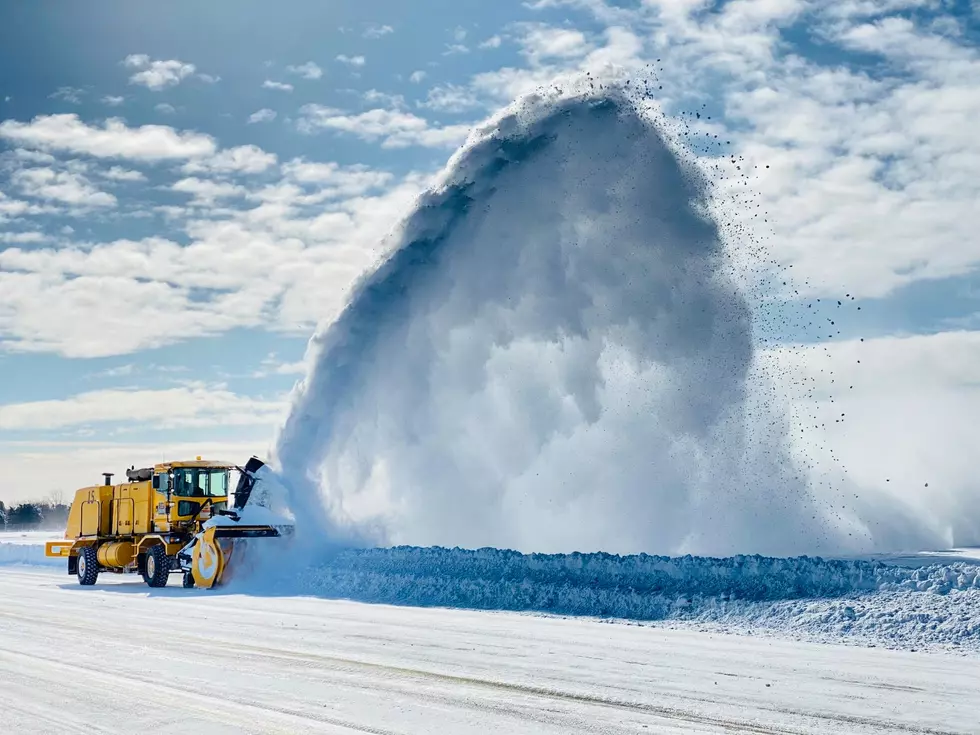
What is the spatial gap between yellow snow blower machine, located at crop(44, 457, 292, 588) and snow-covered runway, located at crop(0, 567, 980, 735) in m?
7.64

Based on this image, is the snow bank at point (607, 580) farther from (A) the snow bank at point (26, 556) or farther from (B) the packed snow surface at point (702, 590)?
(A) the snow bank at point (26, 556)

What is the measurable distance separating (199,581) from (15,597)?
384 centimetres

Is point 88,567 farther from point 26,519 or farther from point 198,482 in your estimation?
point 26,519

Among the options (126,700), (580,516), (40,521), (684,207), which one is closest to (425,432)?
(580,516)

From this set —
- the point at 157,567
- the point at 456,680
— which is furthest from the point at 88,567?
the point at 456,680

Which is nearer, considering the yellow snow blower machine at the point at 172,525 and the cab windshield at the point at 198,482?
the yellow snow blower machine at the point at 172,525

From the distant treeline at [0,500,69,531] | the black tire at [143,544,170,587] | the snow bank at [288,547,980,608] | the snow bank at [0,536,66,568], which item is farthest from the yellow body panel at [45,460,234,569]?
the distant treeline at [0,500,69,531]

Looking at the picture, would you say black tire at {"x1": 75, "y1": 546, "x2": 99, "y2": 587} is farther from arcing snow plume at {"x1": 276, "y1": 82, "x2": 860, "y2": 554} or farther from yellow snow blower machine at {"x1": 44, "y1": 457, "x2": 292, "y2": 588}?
arcing snow plume at {"x1": 276, "y1": 82, "x2": 860, "y2": 554}

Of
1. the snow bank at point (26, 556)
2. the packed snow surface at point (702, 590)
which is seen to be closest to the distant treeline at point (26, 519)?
the snow bank at point (26, 556)

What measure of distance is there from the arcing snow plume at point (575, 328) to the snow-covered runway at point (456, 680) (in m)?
10.7

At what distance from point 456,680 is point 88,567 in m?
20.3

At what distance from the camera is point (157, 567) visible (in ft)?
78.3

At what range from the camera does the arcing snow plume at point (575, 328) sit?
24578 mm

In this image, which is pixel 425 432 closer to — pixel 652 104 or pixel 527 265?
pixel 527 265
